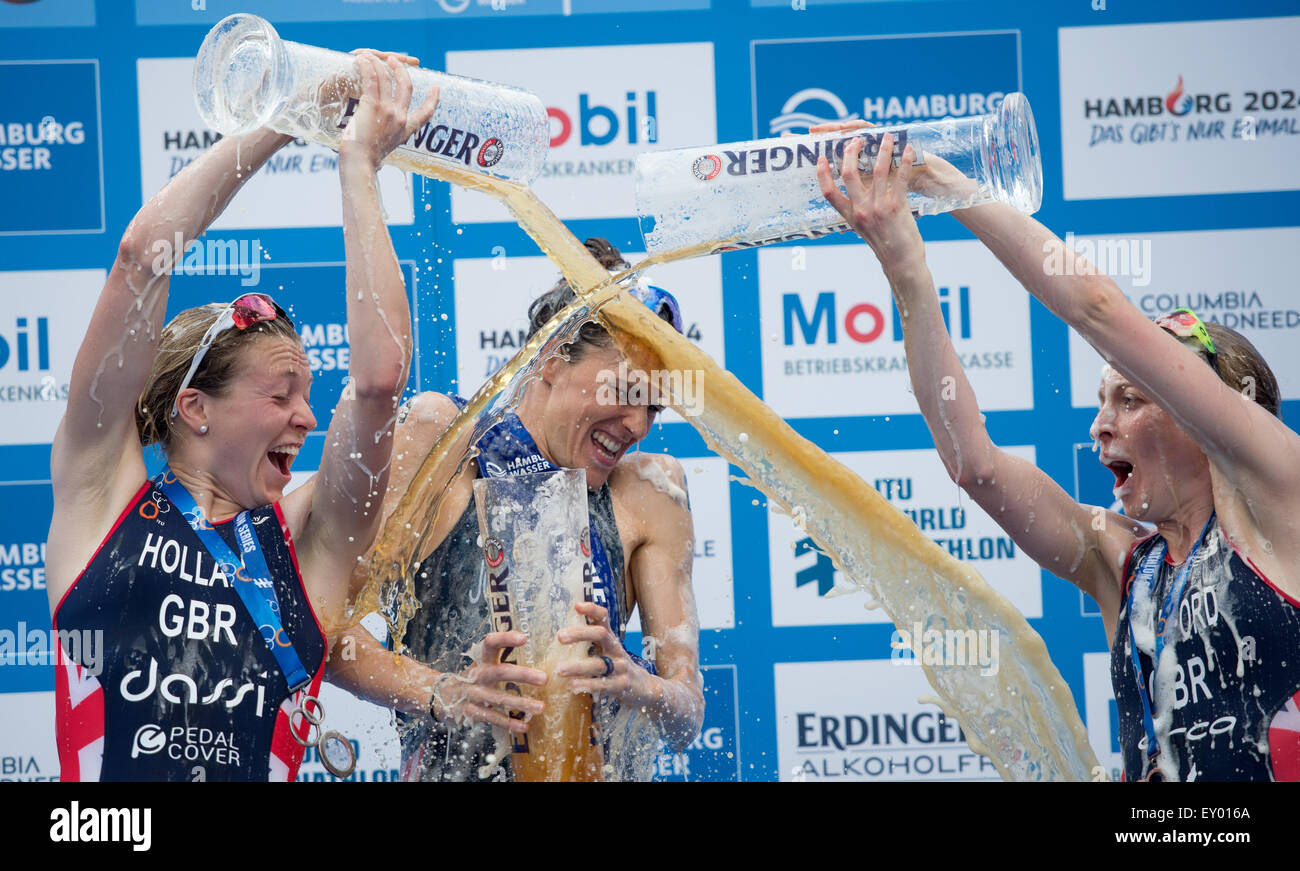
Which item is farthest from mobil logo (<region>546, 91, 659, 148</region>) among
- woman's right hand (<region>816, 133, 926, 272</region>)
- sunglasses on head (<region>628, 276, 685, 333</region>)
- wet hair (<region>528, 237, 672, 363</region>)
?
woman's right hand (<region>816, 133, 926, 272</region>)

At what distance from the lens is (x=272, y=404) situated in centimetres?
152

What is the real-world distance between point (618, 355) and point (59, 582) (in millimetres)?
819

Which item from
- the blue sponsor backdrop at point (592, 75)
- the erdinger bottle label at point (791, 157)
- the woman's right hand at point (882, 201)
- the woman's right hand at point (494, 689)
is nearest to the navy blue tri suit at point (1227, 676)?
the woman's right hand at point (882, 201)

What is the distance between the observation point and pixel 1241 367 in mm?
1542

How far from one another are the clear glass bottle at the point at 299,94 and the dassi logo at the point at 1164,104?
1812 mm

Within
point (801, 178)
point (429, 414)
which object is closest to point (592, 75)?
point (429, 414)

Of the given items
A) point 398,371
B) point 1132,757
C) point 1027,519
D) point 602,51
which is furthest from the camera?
point 602,51

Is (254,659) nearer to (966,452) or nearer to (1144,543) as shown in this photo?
(966,452)

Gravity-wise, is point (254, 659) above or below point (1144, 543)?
below

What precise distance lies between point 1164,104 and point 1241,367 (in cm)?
149

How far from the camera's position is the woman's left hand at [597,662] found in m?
1.44

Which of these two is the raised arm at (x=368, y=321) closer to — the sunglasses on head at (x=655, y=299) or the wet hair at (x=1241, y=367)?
the sunglasses on head at (x=655, y=299)

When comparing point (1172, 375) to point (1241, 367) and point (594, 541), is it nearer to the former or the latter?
point (1241, 367)

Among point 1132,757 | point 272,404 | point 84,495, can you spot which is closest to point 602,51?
point 272,404
